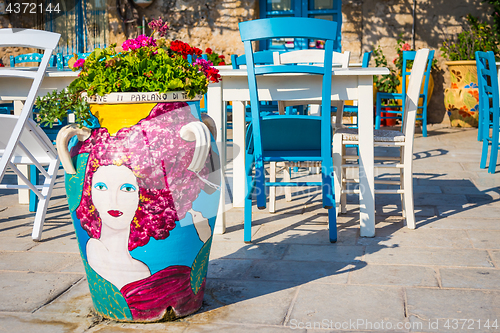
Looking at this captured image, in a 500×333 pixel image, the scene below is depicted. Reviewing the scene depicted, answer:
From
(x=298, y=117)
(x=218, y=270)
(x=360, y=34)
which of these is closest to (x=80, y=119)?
(x=218, y=270)

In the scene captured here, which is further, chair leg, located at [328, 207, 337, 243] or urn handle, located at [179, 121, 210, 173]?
chair leg, located at [328, 207, 337, 243]

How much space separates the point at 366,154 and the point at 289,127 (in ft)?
1.44

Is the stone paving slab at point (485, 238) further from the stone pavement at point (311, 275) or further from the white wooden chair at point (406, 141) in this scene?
the white wooden chair at point (406, 141)

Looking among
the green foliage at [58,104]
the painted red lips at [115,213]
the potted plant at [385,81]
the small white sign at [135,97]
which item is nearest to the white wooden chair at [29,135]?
the green foliage at [58,104]

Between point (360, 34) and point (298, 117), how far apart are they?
19.6 feet

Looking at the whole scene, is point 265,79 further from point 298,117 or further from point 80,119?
point 80,119

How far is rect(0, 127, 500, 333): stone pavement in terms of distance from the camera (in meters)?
1.79

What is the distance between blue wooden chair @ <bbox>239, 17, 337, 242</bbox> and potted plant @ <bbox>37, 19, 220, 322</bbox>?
75 cm

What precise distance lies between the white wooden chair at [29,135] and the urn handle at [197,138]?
1.11 m

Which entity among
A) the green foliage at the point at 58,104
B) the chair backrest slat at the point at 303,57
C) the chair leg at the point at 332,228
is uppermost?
the chair backrest slat at the point at 303,57

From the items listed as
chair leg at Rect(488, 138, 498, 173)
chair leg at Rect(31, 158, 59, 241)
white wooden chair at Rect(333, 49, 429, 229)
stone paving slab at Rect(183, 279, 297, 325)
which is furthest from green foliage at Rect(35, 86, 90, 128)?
chair leg at Rect(488, 138, 498, 173)

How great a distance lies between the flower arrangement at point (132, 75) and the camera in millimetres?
1692

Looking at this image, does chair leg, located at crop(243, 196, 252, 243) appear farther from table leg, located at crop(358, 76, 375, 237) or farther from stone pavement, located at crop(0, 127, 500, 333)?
table leg, located at crop(358, 76, 375, 237)

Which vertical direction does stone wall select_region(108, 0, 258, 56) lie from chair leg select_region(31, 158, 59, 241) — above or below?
above
